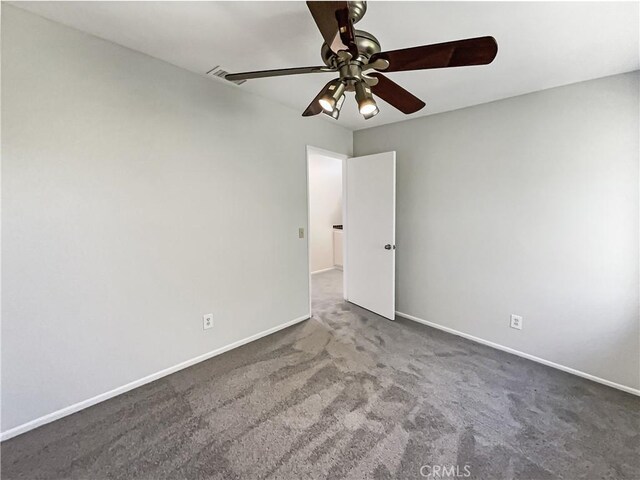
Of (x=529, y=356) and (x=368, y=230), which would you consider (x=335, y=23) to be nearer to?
(x=368, y=230)

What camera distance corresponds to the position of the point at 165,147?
2.14 meters

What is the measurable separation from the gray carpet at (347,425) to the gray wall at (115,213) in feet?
1.02

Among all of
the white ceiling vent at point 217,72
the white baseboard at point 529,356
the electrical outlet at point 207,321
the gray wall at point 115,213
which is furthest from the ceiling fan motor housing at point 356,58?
the white baseboard at point 529,356

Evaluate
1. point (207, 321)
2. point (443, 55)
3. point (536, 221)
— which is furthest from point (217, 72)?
point (536, 221)

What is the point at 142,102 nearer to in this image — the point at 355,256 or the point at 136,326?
the point at 136,326

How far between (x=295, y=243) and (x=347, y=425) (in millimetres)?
1839

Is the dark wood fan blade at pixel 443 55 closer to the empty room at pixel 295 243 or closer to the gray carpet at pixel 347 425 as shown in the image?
the empty room at pixel 295 243

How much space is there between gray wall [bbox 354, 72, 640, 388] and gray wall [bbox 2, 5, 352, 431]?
181 centimetres

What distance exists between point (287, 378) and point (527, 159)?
2.72 m

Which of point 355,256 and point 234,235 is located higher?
point 234,235

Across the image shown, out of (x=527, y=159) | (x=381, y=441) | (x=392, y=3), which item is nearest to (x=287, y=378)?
(x=381, y=441)

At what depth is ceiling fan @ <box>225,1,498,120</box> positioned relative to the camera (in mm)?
1110

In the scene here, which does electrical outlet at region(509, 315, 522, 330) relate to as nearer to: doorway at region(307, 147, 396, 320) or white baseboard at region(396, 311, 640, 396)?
white baseboard at region(396, 311, 640, 396)

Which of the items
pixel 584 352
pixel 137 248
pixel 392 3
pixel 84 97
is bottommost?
pixel 584 352
